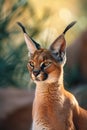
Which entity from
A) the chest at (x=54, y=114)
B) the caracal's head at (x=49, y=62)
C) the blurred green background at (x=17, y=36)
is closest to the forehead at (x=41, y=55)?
the caracal's head at (x=49, y=62)

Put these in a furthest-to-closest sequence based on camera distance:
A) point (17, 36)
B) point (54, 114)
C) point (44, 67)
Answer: point (17, 36)
point (54, 114)
point (44, 67)

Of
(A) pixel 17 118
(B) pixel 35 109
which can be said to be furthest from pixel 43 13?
(B) pixel 35 109

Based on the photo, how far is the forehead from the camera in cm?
316

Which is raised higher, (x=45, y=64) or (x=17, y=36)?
(x=17, y=36)

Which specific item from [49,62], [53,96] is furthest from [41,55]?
[53,96]

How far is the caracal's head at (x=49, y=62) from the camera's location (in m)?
3.12

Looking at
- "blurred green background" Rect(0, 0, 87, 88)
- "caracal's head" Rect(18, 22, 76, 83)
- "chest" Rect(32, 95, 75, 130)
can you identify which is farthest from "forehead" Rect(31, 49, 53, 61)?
"blurred green background" Rect(0, 0, 87, 88)

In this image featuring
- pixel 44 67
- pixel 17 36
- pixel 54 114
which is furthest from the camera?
pixel 17 36

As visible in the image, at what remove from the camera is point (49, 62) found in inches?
123

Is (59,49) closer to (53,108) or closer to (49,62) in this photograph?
(49,62)

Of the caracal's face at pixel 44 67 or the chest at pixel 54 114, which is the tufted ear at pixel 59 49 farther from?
the chest at pixel 54 114

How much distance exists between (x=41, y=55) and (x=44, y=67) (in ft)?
0.25

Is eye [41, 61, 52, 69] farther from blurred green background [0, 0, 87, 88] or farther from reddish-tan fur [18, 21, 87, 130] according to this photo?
blurred green background [0, 0, 87, 88]

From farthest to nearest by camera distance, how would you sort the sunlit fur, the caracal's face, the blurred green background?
the blurred green background
the sunlit fur
the caracal's face
